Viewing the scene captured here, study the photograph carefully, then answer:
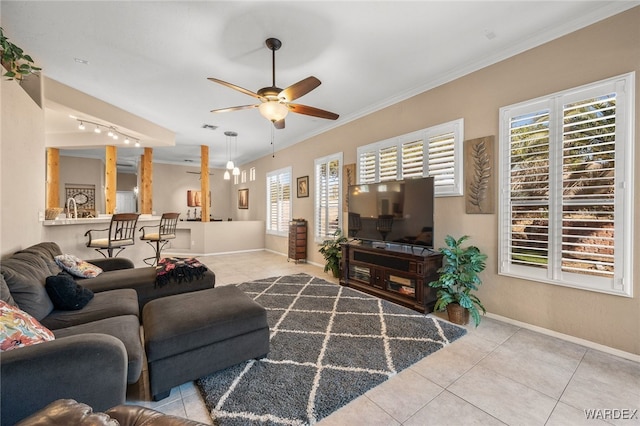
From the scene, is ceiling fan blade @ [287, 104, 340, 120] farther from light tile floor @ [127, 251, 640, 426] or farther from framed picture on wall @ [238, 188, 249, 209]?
framed picture on wall @ [238, 188, 249, 209]

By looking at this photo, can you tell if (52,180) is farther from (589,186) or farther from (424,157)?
(589,186)

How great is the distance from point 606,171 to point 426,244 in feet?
5.52

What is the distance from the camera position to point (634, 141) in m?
2.14

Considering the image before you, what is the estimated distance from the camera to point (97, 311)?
79.2 inches

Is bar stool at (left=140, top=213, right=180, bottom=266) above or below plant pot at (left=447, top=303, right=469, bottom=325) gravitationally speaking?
above

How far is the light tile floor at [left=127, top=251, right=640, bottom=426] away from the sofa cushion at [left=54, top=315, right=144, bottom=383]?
38 centimetres

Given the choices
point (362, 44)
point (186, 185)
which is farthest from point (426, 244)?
point (186, 185)

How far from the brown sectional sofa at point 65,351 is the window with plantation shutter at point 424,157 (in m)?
3.45

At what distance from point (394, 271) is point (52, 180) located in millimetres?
8057

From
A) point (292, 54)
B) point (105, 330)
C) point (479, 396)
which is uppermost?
point (292, 54)

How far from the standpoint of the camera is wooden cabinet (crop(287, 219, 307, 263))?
589 centimetres

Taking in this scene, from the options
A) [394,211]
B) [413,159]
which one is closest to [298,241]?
[394,211]

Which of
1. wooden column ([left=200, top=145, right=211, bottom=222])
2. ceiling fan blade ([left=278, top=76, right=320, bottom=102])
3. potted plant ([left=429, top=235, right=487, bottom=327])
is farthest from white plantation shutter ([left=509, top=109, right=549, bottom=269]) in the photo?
wooden column ([left=200, top=145, right=211, bottom=222])

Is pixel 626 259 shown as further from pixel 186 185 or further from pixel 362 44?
pixel 186 185
